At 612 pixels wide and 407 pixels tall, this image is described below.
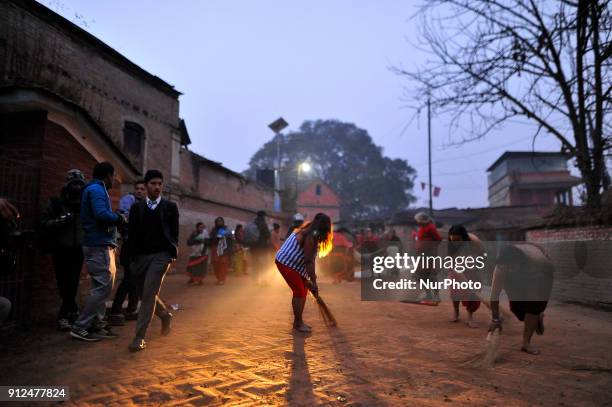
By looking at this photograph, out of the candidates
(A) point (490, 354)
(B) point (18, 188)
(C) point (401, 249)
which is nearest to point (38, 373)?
(B) point (18, 188)

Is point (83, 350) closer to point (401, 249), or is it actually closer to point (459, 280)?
point (459, 280)

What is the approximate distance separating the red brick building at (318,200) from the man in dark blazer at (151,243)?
51.6 meters

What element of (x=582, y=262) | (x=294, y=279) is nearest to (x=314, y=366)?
(x=294, y=279)

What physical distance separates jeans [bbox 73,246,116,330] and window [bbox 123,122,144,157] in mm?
11214

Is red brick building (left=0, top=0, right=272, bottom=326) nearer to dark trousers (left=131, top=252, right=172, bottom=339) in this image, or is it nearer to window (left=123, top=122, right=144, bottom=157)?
window (left=123, top=122, right=144, bottom=157)

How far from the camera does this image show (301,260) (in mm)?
5246

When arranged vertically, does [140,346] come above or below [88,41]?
below

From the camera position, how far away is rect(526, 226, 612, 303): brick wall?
25.8 feet

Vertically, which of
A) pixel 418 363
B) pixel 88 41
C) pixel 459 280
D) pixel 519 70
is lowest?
pixel 418 363

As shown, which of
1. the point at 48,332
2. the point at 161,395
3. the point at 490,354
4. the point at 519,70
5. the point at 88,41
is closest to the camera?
the point at 161,395

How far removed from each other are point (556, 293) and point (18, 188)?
1106cm

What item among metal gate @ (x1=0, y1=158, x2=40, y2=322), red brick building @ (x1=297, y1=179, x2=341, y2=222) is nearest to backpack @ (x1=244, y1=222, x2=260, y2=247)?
metal gate @ (x1=0, y1=158, x2=40, y2=322)

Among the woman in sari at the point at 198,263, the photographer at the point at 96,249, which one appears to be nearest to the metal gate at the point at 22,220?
the photographer at the point at 96,249

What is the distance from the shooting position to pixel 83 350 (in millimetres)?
4004
